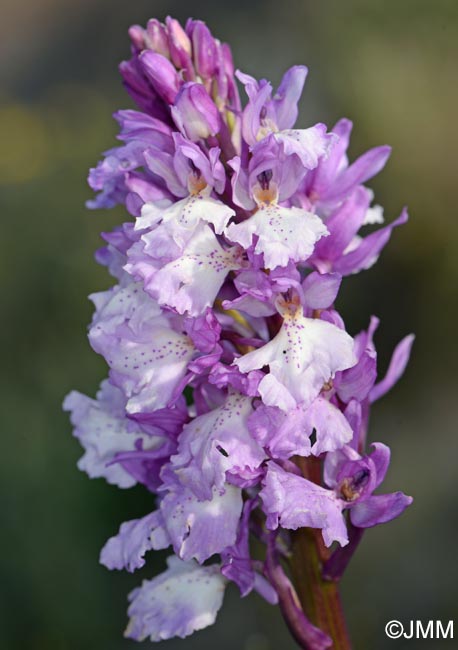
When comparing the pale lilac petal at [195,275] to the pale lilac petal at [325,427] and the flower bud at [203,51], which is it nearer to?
the pale lilac petal at [325,427]

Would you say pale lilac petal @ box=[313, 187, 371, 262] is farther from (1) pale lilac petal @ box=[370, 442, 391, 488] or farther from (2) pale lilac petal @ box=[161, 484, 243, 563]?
(2) pale lilac petal @ box=[161, 484, 243, 563]

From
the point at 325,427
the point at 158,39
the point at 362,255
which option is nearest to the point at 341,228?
the point at 362,255

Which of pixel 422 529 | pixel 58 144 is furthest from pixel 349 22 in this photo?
pixel 422 529

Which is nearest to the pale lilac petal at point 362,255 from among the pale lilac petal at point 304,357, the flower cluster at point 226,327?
the flower cluster at point 226,327

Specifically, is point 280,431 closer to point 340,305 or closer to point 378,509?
point 378,509

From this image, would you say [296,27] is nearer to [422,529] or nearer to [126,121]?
[422,529]

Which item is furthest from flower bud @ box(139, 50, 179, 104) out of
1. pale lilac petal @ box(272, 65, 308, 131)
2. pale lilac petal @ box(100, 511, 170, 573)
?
pale lilac petal @ box(100, 511, 170, 573)
